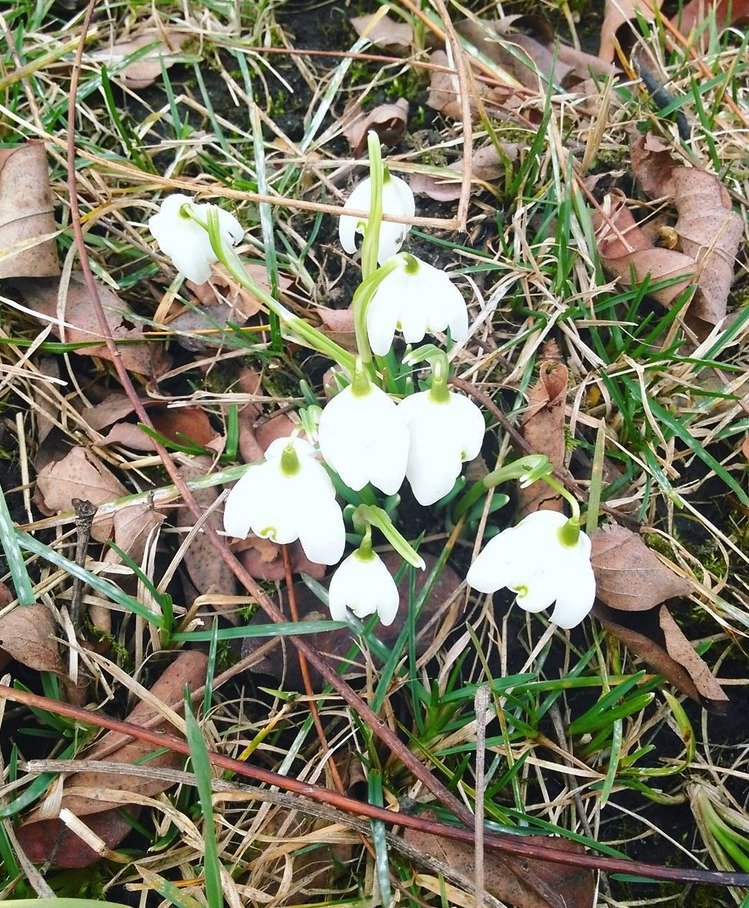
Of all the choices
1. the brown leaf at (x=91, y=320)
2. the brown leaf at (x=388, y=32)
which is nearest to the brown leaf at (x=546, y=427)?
the brown leaf at (x=91, y=320)

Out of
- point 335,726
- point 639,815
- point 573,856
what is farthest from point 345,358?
point 639,815

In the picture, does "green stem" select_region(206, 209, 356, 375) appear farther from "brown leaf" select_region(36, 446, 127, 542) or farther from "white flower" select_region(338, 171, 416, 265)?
"brown leaf" select_region(36, 446, 127, 542)

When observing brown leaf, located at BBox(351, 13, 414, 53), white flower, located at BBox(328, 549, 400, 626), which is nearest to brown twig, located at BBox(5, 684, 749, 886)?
white flower, located at BBox(328, 549, 400, 626)

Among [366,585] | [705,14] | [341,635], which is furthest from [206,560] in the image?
[705,14]

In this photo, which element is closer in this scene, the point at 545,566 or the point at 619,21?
the point at 545,566

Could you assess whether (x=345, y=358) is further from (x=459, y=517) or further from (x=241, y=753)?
(x=241, y=753)

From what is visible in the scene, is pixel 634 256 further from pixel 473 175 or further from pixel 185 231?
pixel 185 231
